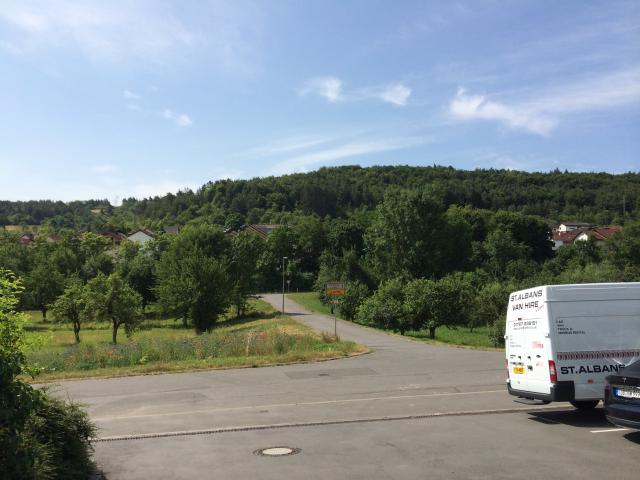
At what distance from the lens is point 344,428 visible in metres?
11.0

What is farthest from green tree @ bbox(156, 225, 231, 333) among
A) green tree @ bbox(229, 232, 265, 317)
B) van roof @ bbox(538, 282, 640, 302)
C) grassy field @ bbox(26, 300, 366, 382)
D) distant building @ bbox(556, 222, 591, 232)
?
distant building @ bbox(556, 222, 591, 232)

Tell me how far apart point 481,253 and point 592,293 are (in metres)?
89.1

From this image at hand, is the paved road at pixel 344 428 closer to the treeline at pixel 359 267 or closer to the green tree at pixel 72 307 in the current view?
the treeline at pixel 359 267

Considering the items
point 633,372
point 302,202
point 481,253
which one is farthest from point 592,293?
point 302,202

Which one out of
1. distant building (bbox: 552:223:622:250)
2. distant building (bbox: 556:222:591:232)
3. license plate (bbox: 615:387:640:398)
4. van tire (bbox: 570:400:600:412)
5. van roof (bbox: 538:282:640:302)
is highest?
distant building (bbox: 556:222:591:232)

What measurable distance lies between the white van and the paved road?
2.11ft

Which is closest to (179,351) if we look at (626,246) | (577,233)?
(626,246)

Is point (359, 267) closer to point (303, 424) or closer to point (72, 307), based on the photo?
point (72, 307)

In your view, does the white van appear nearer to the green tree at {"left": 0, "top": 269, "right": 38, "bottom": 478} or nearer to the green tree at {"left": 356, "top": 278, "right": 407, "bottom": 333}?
the green tree at {"left": 0, "top": 269, "right": 38, "bottom": 478}

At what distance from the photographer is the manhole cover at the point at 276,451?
9195 millimetres

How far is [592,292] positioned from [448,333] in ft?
104

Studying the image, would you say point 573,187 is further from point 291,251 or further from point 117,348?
point 117,348

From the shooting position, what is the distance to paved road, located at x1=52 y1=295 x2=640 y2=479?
8.33 m

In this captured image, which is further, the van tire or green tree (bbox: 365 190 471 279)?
green tree (bbox: 365 190 471 279)
